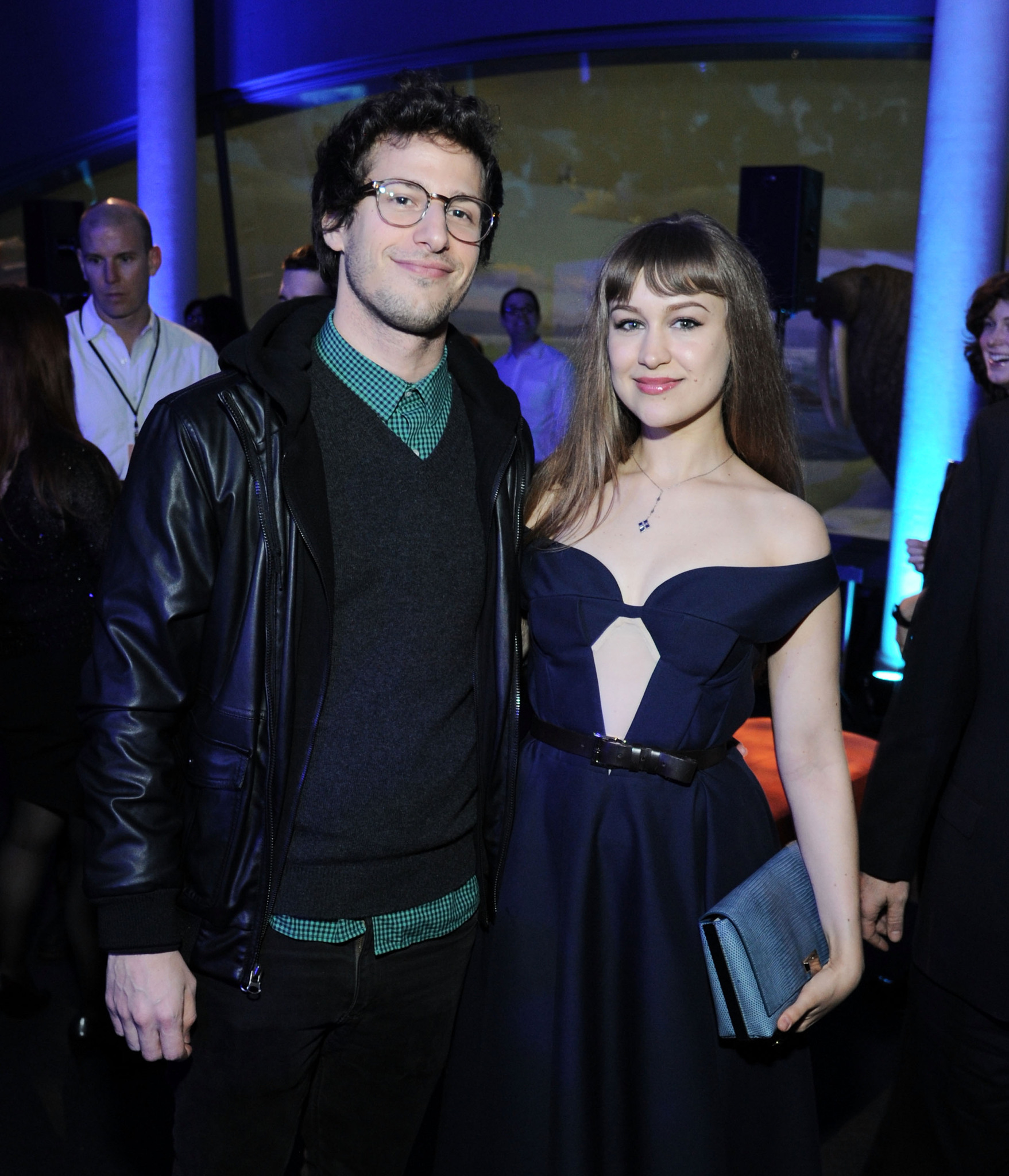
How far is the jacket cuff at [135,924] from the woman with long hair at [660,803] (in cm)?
53

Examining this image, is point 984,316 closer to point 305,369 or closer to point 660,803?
point 660,803

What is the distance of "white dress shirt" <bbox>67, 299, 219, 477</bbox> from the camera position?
3799 millimetres

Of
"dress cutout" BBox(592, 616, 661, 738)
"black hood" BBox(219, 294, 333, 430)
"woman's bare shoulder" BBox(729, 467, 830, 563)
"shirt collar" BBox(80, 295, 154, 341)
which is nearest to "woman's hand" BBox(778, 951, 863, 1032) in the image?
"dress cutout" BBox(592, 616, 661, 738)

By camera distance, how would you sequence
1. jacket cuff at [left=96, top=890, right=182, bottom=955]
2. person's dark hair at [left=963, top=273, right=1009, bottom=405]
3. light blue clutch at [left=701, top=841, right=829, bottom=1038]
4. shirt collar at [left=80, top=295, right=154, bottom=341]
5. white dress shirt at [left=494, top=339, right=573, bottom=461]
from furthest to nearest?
white dress shirt at [left=494, top=339, right=573, bottom=461] → shirt collar at [left=80, top=295, right=154, bottom=341] → person's dark hair at [left=963, top=273, right=1009, bottom=405] → light blue clutch at [left=701, top=841, right=829, bottom=1038] → jacket cuff at [left=96, top=890, right=182, bottom=955]

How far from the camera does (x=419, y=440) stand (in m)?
1.71

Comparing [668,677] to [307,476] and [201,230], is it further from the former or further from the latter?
[201,230]

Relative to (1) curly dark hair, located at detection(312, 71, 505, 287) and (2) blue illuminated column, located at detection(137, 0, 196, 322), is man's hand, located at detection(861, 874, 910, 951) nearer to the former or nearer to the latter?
(1) curly dark hair, located at detection(312, 71, 505, 287)

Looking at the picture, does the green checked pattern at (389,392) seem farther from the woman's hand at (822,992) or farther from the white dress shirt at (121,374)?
the white dress shirt at (121,374)

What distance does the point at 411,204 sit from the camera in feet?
5.54

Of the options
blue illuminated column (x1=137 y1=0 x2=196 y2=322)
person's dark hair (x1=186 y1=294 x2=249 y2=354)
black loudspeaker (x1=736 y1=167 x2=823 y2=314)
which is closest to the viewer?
black loudspeaker (x1=736 y1=167 x2=823 y2=314)

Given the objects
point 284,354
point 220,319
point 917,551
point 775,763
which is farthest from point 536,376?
point 284,354

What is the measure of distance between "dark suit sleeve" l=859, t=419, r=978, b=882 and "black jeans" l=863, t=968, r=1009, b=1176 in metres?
0.23

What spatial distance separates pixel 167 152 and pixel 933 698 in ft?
27.2

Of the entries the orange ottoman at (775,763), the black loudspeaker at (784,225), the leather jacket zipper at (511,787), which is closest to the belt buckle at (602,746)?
the leather jacket zipper at (511,787)
